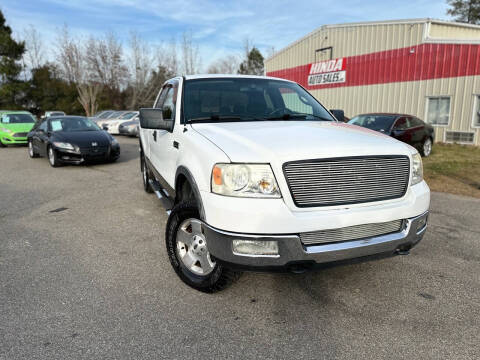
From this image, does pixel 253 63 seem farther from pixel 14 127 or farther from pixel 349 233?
pixel 349 233

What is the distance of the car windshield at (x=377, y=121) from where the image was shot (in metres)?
11.0

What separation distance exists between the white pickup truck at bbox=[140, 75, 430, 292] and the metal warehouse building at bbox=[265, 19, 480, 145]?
573 inches

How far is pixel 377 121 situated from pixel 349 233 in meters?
9.91

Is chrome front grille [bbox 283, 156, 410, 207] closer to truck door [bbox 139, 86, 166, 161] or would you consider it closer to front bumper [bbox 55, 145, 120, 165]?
truck door [bbox 139, 86, 166, 161]

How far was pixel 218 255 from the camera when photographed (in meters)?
2.54

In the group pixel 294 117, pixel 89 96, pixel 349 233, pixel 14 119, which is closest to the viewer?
pixel 349 233

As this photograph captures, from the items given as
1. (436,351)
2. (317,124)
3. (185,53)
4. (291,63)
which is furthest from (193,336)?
(185,53)

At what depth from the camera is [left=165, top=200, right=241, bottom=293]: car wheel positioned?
2.89m

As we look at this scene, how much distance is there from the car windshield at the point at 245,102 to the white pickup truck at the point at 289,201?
0.47 m

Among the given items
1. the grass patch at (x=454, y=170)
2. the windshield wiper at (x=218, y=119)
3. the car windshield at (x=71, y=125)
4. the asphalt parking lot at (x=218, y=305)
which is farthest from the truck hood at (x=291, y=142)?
the car windshield at (x=71, y=125)

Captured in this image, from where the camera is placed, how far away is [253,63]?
177 feet

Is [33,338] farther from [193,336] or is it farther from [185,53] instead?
[185,53]

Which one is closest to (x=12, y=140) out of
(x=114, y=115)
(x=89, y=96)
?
(x=114, y=115)

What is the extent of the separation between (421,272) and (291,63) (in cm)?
2154
